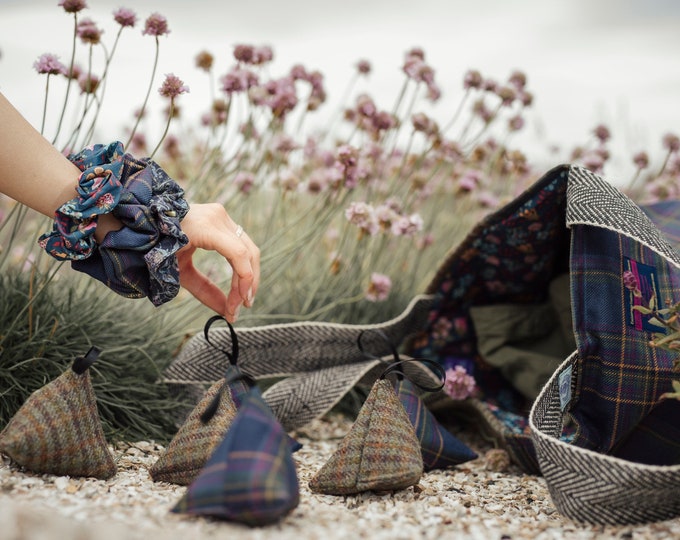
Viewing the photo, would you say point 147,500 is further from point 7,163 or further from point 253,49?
point 253,49

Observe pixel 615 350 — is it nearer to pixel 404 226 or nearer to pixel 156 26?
pixel 404 226

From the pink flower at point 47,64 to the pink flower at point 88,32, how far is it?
0.14 m

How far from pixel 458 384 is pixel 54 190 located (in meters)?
1.00

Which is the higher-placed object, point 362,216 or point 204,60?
point 204,60

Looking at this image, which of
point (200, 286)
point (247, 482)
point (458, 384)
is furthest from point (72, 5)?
point (458, 384)

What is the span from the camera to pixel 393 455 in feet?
3.82

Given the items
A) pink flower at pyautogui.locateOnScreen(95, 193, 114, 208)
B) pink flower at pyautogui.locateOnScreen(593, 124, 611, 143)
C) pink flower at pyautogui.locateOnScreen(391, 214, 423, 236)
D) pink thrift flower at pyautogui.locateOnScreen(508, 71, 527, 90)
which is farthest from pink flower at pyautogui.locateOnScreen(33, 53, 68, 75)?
pink flower at pyautogui.locateOnScreen(593, 124, 611, 143)

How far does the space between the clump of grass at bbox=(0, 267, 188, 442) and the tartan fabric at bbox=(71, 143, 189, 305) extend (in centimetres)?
28

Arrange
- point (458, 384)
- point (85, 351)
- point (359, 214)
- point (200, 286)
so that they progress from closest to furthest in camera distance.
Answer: point (200, 286) → point (85, 351) → point (458, 384) → point (359, 214)

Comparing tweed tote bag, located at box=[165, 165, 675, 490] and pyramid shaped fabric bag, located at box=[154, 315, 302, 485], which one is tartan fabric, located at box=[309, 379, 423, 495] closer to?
pyramid shaped fabric bag, located at box=[154, 315, 302, 485]

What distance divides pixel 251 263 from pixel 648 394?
0.77m

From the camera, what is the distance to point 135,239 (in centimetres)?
118

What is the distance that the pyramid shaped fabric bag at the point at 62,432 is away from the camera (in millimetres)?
1098

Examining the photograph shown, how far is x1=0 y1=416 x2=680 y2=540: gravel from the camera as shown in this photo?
2.72ft
